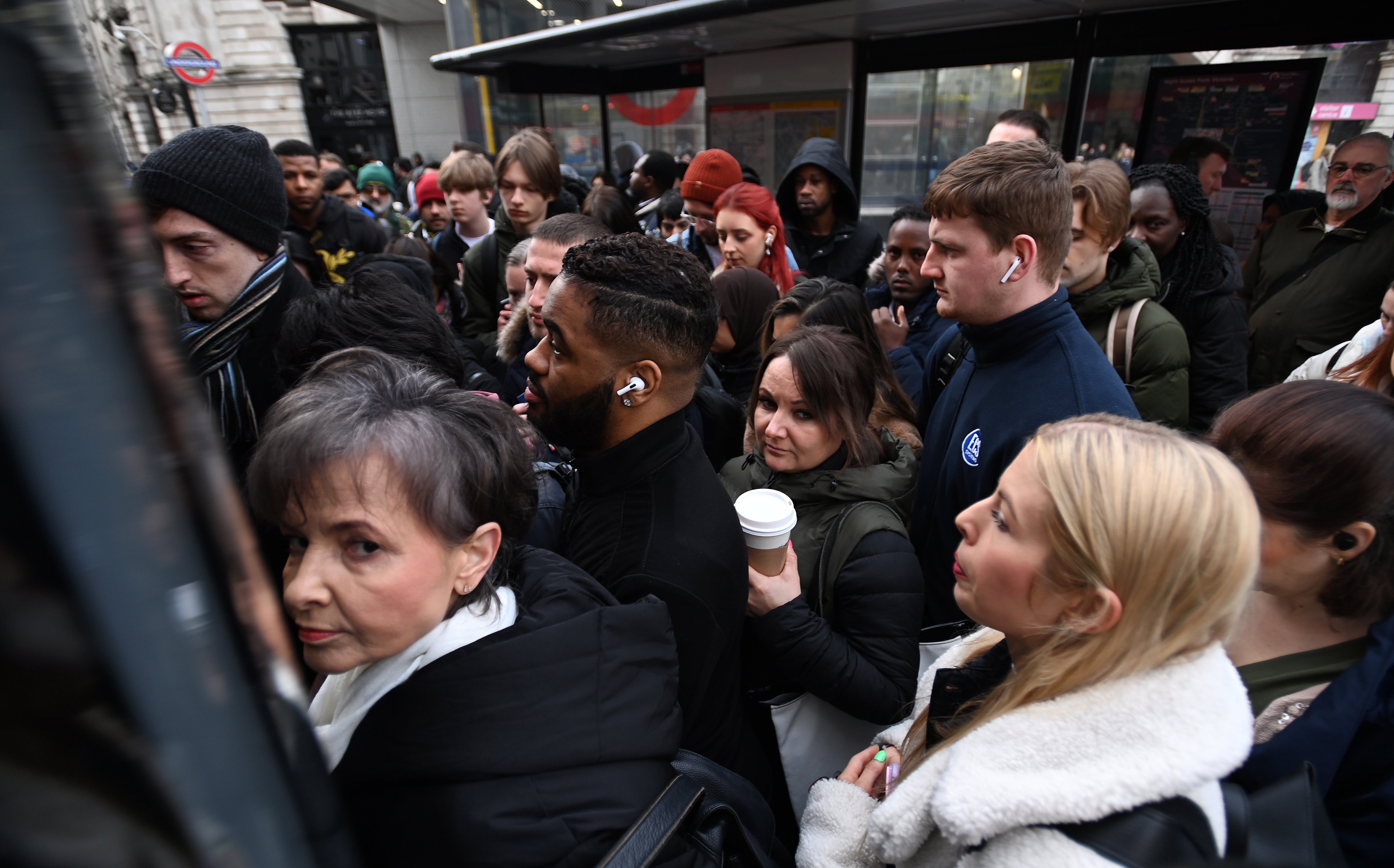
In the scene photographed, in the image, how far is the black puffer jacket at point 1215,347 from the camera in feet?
10.7

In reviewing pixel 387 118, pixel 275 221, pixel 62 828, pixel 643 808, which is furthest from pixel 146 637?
pixel 387 118

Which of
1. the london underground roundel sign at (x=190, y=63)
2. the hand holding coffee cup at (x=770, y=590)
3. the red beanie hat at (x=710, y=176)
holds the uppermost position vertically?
the london underground roundel sign at (x=190, y=63)

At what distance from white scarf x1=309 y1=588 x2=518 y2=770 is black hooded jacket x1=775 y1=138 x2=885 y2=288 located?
3916mm

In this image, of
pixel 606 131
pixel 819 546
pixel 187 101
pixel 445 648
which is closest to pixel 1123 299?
pixel 819 546

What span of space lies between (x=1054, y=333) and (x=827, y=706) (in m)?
1.26

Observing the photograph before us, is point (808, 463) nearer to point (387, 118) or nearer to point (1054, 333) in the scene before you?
point (1054, 333)

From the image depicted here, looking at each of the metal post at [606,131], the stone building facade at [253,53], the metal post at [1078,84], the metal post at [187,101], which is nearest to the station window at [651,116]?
the metal post at [606,131]

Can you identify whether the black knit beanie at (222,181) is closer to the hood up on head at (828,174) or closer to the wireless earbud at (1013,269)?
the wireless earbud at (1013,269)

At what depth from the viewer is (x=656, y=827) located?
1.02m

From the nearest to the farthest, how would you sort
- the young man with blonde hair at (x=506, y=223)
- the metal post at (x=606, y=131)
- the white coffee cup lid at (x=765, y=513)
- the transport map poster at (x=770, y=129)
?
1. the white coffee cup lid at (x=765, y=513)
2. the young man with blonde hair at (x=506, y=223)
3. the transport map poster at (x=770, y=129)
4. the metal post at (x=606, y=131)

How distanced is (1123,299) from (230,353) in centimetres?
315

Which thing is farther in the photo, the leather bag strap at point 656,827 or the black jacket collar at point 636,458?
the black jacket collar at point 636,458

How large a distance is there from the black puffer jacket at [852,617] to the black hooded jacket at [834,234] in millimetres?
2872

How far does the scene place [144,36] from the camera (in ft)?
36.2
